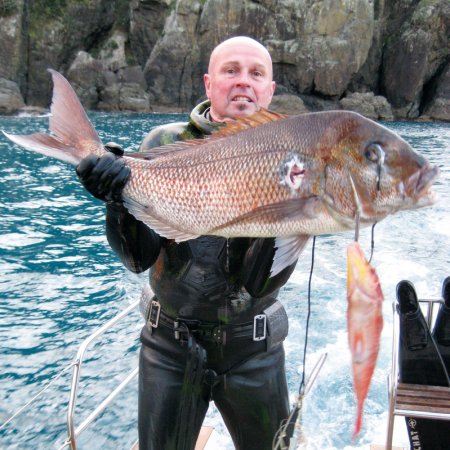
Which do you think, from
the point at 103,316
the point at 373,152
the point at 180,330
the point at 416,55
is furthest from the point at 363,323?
the point at 416,55

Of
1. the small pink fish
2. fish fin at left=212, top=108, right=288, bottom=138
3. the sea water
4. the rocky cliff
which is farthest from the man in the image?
the rocky cliff

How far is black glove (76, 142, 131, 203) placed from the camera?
2246mm

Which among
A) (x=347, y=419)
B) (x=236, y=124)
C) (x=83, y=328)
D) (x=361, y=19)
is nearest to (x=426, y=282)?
(x=347, y=419)

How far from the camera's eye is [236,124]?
220cm

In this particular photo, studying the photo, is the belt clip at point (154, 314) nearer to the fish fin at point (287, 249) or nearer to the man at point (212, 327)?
the man at point (212, 327)

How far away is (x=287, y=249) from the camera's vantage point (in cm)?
210

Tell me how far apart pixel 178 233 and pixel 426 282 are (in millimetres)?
6500

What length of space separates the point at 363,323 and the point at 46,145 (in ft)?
5.04

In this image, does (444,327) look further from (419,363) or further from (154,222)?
(154,222)

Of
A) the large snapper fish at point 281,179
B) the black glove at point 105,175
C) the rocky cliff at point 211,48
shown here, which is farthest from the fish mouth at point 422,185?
the rocky cliff at point 211,48

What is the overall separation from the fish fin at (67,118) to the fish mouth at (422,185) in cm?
141

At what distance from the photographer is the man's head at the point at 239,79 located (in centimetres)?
269

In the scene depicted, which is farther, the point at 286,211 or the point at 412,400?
the point at 412,400

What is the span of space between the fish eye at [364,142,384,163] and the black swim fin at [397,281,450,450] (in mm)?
1491
